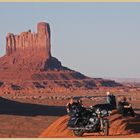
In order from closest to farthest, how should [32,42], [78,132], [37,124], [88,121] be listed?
[88,121], [78,132], [37,124], [32,42]

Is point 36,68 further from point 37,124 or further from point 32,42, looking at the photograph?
point 37,124

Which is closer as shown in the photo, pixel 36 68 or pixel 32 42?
pixel 36 68

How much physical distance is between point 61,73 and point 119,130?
124 meters

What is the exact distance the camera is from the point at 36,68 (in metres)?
144

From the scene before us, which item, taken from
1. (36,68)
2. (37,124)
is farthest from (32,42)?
(37,124)

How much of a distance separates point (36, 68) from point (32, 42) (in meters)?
18.6

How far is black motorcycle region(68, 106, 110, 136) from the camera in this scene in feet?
56.9

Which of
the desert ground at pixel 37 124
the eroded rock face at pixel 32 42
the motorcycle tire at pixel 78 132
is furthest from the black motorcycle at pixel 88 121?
the eroded rock face at pixel 32 42

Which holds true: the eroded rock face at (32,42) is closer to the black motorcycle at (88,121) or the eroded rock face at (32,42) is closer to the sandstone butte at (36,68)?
the sandstone butte at (36,68)

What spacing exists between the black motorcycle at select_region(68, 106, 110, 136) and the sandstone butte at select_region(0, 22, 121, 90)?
11510 centimetres

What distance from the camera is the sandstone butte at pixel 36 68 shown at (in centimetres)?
13888

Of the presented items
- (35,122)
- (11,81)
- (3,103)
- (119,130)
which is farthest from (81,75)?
(119,130)

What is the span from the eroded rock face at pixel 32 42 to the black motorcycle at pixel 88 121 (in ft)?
433

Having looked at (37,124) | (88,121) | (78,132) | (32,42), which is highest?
(32,42)
